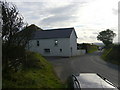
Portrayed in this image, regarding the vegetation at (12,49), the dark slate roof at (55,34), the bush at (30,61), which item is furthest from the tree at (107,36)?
the vegetation at (12,49)

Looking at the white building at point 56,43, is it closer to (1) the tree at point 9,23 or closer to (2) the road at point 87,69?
(2) the road at point 87,69

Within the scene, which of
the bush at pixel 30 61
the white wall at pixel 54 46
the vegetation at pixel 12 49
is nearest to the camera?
the vegetation at pixel 12 49

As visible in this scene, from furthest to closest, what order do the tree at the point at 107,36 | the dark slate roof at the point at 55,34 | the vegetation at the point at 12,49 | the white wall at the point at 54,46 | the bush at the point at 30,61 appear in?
the tree at the point at 107,36
the dark slate roof at the point at 55,34
the white wall at the point at 54,46
the bush at the point at 30,61
the vegetation at the point at 12,49

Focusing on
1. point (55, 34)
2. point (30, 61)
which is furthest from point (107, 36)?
point (30, 61)

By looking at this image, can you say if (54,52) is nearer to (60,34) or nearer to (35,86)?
(60,34)

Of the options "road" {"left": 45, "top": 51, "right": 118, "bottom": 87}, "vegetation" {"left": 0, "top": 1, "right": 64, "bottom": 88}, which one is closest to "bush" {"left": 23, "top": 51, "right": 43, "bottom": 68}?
"vegetation" {"left": 0, "top": 1, "right": 64, "bottom": 88}

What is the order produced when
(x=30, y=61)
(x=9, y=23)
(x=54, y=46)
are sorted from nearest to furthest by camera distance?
(x=9, y=23), (x=30, y=61), (x=54, y=46)

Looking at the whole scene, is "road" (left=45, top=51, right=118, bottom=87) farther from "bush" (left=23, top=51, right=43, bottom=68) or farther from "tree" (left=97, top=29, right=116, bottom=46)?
"tree" (left=97, top=29, right=116, bottom=46)

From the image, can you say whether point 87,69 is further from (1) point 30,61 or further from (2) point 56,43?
(2) point 56,43

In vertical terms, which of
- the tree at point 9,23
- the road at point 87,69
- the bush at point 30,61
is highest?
the tree at point 9,23

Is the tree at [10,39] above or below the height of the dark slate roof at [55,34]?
below

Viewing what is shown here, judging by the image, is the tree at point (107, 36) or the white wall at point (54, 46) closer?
the white wall at point (54, 46)

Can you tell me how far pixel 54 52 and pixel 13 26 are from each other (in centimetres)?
2712

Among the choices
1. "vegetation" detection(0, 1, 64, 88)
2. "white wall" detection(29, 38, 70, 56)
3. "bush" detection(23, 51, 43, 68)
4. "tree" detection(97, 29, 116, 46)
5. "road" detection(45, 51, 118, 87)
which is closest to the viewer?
"vegetation" detection(0, 1, 64, 88)
